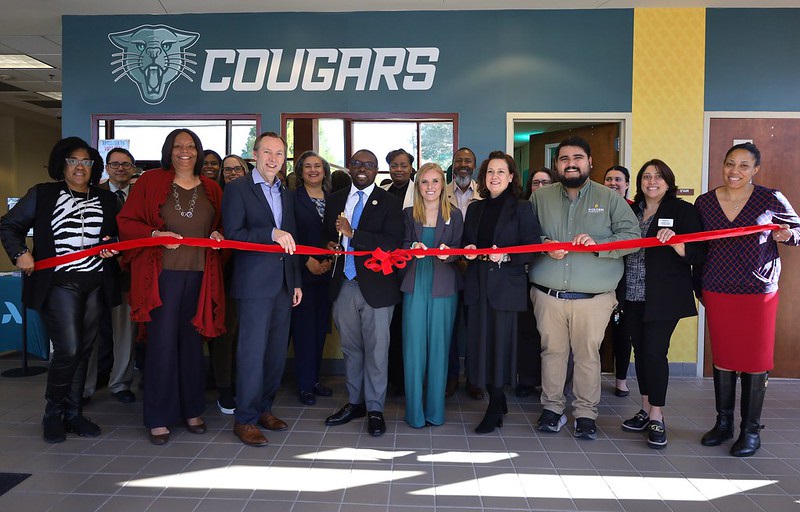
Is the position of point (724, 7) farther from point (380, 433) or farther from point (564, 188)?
point (380, 433)

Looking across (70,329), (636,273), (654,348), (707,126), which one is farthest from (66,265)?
(707,126)

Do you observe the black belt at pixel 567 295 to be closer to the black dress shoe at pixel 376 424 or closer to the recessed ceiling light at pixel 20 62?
the black dress shoe at pixel 376 424

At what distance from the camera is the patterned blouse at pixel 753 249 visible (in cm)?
359

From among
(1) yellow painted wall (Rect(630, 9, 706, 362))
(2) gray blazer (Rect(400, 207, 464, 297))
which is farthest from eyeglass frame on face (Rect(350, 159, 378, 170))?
(1) yellow painted wall (Rect(630, 9, 706, 362))

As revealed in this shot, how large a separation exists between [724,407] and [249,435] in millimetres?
3308

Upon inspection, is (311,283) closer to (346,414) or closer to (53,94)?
(346,414)

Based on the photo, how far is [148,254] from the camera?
11.9 feet

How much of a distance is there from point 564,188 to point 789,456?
231 centimetres

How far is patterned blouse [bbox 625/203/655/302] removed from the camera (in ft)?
12.7

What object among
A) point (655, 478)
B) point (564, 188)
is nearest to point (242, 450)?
point (655, 478)

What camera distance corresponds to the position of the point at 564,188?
3910 mm

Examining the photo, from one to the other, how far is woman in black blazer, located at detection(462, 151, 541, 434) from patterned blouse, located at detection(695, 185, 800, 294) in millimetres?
1239

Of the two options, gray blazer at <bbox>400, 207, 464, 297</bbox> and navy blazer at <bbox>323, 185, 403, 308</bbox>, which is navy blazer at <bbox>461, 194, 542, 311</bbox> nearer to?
gray blazer at <bbox>400, 207, 464, 297</bbox>

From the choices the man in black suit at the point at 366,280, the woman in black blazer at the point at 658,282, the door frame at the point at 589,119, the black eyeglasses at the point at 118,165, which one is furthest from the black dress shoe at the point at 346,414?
the door frame at the point at 589,119
